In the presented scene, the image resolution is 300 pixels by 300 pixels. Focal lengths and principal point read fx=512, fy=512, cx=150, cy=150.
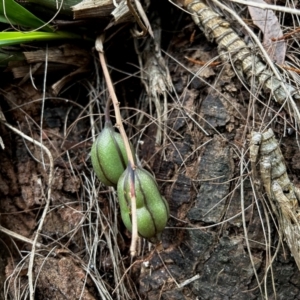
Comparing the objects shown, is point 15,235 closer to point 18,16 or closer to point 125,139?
point 125,139

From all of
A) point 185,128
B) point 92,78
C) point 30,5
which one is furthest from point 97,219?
point 30,5

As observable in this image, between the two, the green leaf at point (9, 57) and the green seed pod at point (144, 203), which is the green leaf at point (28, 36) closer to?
the green leaf at point (9, 57)

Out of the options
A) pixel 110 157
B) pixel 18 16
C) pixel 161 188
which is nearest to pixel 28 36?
pixel 18 16

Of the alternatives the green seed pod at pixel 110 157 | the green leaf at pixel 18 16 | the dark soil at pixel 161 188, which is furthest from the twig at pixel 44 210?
the green leaf at pixel 18 16

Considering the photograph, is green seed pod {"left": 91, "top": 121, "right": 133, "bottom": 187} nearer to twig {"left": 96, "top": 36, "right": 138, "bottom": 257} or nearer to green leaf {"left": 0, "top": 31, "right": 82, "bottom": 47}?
twig {"left": 96, "top": 36, "right": 138, "bottom": 257}

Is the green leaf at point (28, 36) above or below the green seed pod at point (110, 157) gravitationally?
above

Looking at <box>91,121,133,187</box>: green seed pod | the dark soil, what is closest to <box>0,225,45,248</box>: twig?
the dark soil

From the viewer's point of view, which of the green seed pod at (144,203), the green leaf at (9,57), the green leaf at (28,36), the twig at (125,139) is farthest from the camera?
the green leaf at (9,57)

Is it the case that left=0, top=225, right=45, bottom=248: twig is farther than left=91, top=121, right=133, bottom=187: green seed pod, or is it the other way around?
left=0, top=225, right=45, bottom=248: twig
